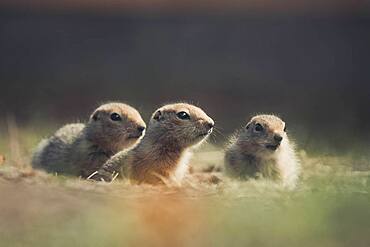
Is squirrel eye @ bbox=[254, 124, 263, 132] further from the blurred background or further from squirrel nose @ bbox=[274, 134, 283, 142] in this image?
the blurred background

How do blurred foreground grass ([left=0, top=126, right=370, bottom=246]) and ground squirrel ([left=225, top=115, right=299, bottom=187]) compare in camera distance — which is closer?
blurred foreground grass ([left=0, top=126, right=370, bottom=246])

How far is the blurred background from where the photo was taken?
9242mm

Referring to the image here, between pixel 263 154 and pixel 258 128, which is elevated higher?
pixel 258 128

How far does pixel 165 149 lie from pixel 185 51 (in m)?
4.72

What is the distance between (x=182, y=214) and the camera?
372 cm

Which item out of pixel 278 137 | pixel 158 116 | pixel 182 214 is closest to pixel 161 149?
pixel 158 116

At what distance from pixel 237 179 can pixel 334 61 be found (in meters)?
5.01

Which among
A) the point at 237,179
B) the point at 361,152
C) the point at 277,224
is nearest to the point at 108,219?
the point at 277,224

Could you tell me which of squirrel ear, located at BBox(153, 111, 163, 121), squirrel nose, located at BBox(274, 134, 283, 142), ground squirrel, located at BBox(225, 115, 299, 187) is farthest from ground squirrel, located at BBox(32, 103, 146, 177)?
squirrel nose, located at BBox(274, 134, 283, 142)

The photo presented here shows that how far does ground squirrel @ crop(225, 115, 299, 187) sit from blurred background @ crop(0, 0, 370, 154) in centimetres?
374

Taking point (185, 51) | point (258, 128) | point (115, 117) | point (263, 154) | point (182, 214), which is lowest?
point (182, 214)

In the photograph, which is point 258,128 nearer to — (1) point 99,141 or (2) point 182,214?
(1) point 99,141

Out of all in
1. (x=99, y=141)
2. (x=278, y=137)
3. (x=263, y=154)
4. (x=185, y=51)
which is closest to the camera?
(x=278, y=137)

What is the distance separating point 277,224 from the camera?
11.6 ft
